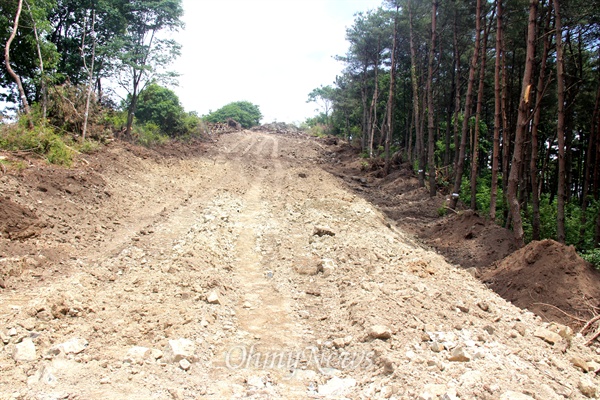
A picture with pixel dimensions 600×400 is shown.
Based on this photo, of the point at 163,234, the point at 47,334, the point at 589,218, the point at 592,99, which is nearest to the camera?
the point at 47,334

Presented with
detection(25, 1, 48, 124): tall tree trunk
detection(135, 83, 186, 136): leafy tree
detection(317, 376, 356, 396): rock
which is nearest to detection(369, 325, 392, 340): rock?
detection(317, 376, 356, 396): rock

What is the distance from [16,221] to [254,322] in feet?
16.2

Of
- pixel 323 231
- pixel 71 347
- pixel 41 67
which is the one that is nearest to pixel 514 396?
pixel 71 347

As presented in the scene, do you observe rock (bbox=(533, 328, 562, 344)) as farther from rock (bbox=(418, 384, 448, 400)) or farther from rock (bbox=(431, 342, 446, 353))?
rock (bbox=(418, 384, 448, 400))

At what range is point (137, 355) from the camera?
12.2ft

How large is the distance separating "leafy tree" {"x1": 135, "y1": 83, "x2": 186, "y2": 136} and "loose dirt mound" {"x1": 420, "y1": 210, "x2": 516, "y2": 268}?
1888cm

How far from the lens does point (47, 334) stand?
396cm

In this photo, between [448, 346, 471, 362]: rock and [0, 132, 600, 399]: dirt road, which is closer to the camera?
[0, 132, 600, 399]: dirt road

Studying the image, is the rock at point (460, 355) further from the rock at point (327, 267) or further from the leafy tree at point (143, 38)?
the leafy tree at point (143, 38)

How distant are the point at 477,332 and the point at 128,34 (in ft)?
65.9

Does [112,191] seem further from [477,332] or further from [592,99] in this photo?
[592,99]

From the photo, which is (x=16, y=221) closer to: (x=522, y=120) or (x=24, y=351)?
(x=24, y=351)

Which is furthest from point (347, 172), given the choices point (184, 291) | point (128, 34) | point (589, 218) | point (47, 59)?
point (184, 291)

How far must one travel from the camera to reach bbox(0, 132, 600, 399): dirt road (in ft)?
11.3
